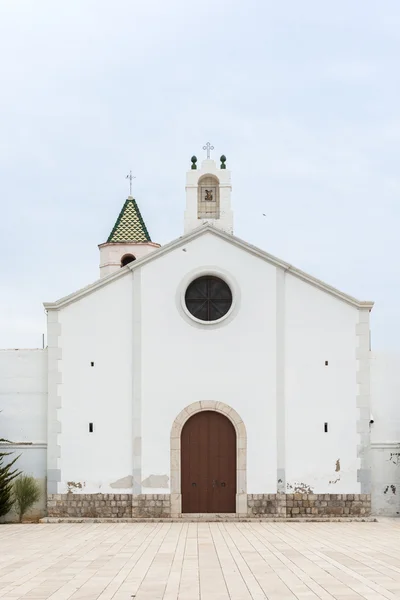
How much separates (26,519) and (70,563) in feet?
A: 27.4

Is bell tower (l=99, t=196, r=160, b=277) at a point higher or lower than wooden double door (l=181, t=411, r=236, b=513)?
higher

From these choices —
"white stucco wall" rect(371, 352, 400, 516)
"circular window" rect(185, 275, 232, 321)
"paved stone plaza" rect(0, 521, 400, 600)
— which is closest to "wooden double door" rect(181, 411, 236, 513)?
"paved stone plaza" rect(0, 521, 400, 600)

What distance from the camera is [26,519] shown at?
882 inches

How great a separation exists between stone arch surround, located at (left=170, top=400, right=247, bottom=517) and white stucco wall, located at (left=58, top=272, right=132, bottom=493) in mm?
1086

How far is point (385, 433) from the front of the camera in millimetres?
22578

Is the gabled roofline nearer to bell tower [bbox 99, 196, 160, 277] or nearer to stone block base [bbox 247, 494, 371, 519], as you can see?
stone block base [bbox 247, 494, 371, 519]

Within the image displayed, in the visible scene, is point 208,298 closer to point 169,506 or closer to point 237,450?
point 237,450

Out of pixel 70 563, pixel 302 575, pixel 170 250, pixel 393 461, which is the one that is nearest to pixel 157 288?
pixel 170 250

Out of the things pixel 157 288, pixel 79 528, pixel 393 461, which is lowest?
pixel 79 528

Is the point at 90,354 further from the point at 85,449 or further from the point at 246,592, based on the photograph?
the point at 246,592

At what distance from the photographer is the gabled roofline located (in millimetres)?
22594

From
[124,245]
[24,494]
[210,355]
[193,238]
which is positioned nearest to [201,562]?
[210,355]

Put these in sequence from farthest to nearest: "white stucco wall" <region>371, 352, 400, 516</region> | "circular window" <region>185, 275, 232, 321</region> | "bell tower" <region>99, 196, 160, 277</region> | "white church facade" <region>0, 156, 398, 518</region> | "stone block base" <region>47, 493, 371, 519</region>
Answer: "bell tower" <region>99, 196, 160, 277</region> < "circular window" <region>185, 275, 232, 321</region> < "white stucco wall" <region>371, 352, 400, 516</region> < "white church facade" <region>0, 156, 398, 518</region> < "stone block base" <region>47, 493, 371, 519</region>

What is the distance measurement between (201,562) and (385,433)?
30.9ft
